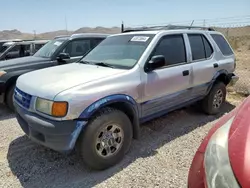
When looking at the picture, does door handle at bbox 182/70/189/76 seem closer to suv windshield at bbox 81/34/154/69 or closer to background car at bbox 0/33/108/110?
suv windshield at bbox 81/34/154/69

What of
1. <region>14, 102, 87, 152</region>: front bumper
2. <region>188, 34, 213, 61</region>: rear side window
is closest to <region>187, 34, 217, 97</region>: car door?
<region>188, 34, 213, 61</region>: rear side window

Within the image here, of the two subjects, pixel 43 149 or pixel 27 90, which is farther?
pixel 43 149

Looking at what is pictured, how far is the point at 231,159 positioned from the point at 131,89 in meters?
2.16

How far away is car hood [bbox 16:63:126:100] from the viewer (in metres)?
3.10

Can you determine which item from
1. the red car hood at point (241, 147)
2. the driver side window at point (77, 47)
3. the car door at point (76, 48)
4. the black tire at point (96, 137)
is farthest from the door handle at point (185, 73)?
the driver side window at point (77, 47)

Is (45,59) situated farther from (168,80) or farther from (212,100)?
(212,100)

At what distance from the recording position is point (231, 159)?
143 cm

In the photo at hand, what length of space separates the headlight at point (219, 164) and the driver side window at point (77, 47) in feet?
18.0

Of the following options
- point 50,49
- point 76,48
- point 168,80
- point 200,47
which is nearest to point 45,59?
point 50,49

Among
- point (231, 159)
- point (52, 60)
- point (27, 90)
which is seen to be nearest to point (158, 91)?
point (27, 90)

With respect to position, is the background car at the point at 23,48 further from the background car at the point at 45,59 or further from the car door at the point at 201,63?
the car door at the point at 201,63

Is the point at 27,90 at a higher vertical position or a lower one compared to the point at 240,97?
higher

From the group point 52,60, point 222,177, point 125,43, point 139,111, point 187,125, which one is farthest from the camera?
point 52,60

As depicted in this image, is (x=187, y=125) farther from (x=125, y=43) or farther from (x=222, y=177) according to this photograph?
(x=222, y=177)
